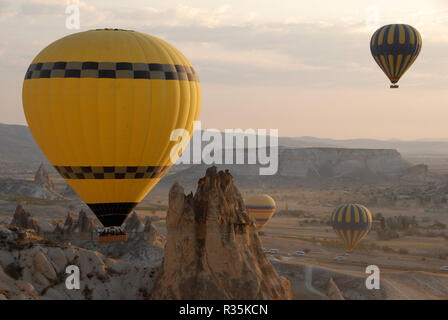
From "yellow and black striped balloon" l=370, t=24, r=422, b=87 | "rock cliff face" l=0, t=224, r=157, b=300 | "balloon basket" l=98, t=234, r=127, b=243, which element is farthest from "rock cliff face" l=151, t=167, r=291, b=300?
"yellow and black striped balloon" l=370, t=24, r=422, b=87

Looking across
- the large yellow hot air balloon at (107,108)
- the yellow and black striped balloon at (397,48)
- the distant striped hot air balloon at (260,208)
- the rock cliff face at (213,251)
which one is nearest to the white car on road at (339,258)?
the distant striped hot air balloon at (260,208)

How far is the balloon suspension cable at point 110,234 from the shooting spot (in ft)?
107

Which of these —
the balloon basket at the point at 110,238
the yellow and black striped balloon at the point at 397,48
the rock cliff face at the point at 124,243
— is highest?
the yellow and black striped balloon at the point at 397,48

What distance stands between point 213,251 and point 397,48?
3330cm

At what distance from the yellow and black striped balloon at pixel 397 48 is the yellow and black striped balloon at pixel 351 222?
11.5 m

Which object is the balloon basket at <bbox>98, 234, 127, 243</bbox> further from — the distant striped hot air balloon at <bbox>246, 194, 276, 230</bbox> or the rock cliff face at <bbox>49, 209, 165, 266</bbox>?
the distant striped hot air balloon at <bbox>246, 194, 276, 230</bbox>

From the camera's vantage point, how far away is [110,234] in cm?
3278

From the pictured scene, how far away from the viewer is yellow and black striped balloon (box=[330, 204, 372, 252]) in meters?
51.2

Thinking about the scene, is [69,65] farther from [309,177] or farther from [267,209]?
[309,177]

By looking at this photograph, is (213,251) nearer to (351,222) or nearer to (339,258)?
(339,258)

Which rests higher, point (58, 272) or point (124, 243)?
point (124, 243)

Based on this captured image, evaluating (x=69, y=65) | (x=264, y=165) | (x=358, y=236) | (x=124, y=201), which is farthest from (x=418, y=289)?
(x=264, y=165)

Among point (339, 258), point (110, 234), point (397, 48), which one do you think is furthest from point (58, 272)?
point (397, 48)

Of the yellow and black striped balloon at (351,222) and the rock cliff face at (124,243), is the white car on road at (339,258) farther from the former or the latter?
the rock cliff face at (124,243)
